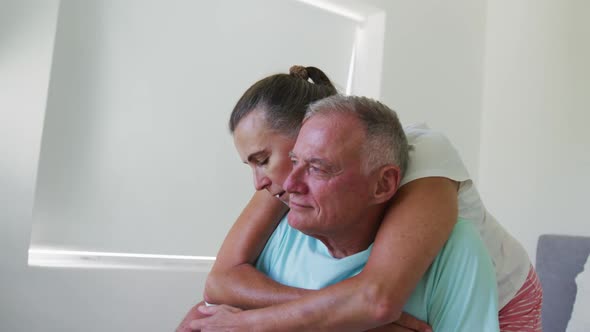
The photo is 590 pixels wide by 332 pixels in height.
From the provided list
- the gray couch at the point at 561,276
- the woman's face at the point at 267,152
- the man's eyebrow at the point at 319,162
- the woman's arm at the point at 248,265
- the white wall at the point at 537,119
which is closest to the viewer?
the man's eyebrow at the point at 319,162

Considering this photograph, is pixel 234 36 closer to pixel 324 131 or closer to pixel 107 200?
pixel 107 200

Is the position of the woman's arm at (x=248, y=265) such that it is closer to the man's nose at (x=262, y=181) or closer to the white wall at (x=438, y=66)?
the man's nose at (x=262, y=181)

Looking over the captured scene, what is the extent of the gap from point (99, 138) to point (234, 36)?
102 centimetres

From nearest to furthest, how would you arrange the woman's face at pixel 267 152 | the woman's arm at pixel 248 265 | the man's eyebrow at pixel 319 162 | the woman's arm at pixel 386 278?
the woman's arm at pixel 386 278
the man's eyebrow at pixel 319 162
the woman's arm at pixel 248 265
the woman's face at pixel 267 152

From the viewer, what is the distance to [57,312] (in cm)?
285

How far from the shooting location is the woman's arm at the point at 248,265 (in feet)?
4.56

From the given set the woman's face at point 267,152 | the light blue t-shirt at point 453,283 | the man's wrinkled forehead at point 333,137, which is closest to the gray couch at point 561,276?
the light blue t-shirt at point 453,283

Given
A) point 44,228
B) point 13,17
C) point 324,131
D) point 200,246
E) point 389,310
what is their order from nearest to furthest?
point 389,310 < point 324,131 < point 13,17 < point 44,228 < point 200,246

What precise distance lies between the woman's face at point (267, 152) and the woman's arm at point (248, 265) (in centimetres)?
7

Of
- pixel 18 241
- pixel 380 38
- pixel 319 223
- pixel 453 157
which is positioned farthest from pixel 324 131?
pixel 380 38

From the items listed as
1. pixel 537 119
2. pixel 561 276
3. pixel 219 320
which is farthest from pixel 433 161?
pixel 537 119

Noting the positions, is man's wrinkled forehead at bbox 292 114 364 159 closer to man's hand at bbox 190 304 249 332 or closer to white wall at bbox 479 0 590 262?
man's hand at bbox 190 304 249 332

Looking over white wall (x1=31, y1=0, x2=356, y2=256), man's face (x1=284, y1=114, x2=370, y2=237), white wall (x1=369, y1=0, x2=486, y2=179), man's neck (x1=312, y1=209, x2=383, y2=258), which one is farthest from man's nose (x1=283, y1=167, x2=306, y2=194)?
white wall (x1=369, y1=0, x2=486, y2=179)

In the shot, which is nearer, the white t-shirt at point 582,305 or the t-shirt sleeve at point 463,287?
the t-shirt sleeve at point 463,287
